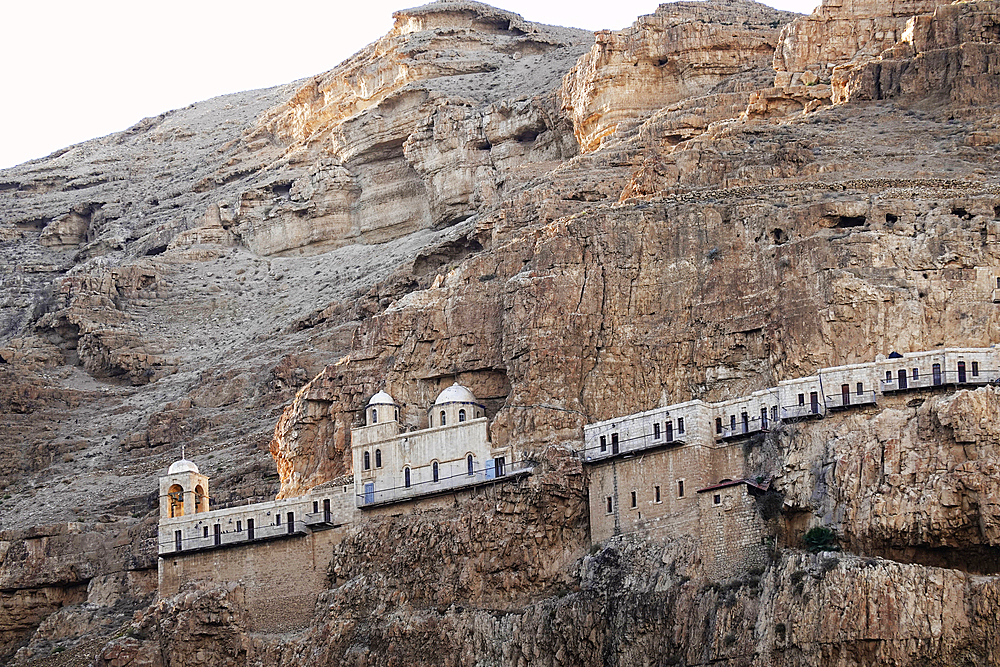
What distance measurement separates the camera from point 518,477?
8775 cm

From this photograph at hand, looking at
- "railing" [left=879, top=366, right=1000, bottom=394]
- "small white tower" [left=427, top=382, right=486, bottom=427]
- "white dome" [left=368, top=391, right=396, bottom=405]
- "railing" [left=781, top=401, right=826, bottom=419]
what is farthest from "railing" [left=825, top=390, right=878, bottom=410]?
"white dome" [left=368, top=391, right=396, bottom=405]

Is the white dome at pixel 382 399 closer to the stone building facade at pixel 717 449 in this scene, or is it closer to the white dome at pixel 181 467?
the white dome at pixel 181 467

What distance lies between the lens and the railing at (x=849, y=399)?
8175 centimetres

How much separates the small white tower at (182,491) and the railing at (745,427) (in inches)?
1071

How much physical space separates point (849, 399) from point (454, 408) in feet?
63.8

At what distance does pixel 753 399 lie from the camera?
84.6m

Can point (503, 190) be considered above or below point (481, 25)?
below

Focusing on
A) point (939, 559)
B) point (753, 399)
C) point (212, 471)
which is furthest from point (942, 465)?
point (212, 471)

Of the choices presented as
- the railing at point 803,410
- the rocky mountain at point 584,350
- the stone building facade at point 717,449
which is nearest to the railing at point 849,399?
the stone building facade at point 717,449

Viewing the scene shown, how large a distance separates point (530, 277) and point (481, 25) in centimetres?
7381

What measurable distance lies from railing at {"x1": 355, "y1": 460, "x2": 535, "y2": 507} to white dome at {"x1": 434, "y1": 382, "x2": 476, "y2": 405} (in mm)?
4455

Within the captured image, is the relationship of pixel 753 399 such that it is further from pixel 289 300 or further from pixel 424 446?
pixel 289 300

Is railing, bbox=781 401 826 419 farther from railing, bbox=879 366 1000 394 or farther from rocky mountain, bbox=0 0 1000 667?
railing, bbox=879 366 1000 394

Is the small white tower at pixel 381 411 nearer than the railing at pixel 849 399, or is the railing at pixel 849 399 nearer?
the railing at pixel 849 399
